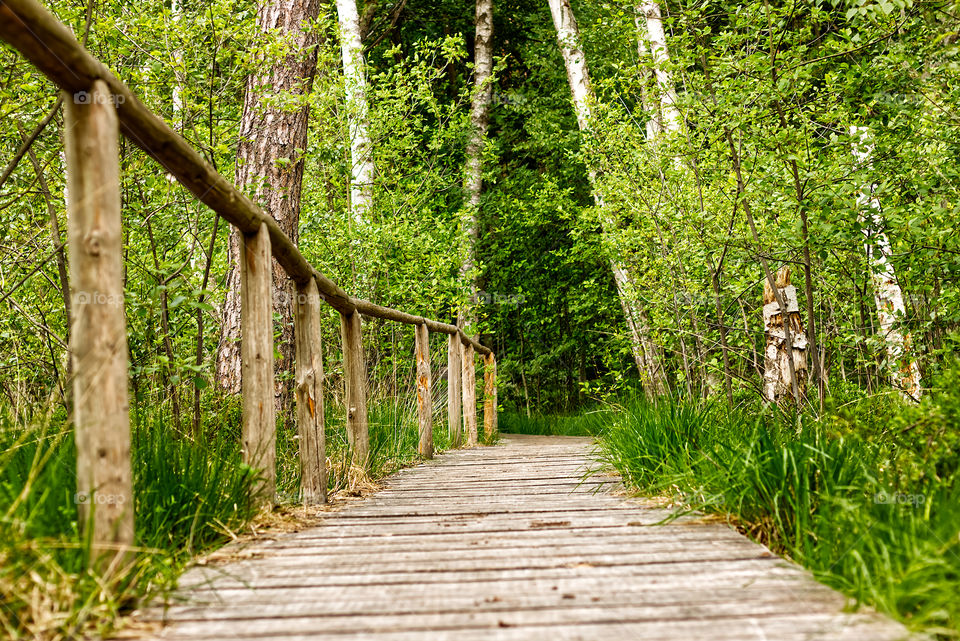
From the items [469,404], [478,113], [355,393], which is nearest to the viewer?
[355,393]

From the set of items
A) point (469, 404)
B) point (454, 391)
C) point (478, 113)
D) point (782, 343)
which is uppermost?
point (478, 113)

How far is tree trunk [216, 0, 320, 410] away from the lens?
17.6ft

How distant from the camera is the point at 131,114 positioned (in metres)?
2.18

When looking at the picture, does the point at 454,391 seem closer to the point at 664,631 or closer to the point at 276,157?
the point at 276,157

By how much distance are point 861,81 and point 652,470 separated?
3.42 meters

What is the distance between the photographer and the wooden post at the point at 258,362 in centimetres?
298

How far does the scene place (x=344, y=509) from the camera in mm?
3578

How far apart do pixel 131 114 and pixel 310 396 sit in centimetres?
176

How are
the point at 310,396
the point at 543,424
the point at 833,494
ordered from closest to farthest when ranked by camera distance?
1. the point at 833,494
2. the point at 310,396
3. the point at 543,424

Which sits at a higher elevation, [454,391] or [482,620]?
[454,391]

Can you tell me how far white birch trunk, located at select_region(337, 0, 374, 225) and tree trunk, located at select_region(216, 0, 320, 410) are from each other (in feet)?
10.9

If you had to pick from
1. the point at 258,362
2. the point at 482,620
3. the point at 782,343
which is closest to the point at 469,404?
the point at 782,343

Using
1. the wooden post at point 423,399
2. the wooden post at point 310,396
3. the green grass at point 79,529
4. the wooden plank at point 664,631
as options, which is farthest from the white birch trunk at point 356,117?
the wooden plank at point 664,631

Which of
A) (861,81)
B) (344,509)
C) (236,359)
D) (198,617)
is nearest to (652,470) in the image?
(344,509)
